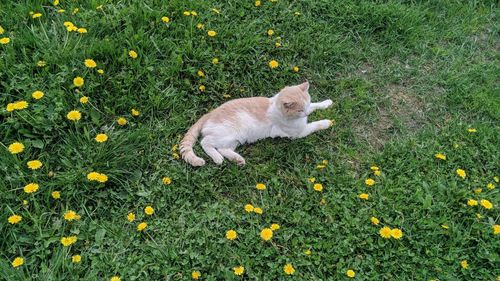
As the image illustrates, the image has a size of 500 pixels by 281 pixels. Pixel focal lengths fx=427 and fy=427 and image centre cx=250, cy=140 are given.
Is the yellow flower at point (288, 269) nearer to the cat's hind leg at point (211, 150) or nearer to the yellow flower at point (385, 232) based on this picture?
the yellow flower at point (385, 232)

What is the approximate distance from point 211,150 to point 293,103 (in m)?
0.72

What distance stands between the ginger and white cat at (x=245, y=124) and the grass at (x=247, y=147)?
99mm

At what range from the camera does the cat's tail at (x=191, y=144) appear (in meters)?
3.20

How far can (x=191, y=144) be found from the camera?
3289mm

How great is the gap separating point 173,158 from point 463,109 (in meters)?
2.72

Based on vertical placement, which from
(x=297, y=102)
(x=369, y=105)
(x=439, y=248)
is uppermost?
(x=297, y=102)

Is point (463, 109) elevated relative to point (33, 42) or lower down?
lower down

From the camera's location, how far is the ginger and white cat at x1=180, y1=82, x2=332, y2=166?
10.7ft

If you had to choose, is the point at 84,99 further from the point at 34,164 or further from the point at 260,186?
the point at 260,186

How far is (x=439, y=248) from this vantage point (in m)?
2.82

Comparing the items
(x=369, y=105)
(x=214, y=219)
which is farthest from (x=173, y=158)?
(x=369, y=105)

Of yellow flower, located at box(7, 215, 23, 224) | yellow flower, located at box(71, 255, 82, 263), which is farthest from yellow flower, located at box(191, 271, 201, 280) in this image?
yellow flower, located at box(7, 215, 23, 224)

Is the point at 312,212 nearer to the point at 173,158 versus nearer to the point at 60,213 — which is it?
the point at 173,158

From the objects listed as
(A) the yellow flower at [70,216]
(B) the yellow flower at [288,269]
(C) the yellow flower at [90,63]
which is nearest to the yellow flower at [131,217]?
(A) the yellow flower at [70,216]
